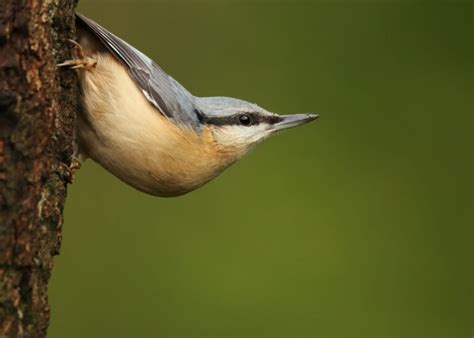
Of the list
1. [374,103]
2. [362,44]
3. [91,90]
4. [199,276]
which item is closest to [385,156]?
[374,103]

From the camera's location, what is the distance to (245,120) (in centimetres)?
366

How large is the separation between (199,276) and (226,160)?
3.18 feet

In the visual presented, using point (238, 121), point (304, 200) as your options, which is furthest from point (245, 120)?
point (304, 200)

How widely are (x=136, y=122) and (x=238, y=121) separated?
0.58 metres

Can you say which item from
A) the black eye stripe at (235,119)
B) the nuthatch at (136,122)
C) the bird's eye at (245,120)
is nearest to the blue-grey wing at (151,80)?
the nuthatch at (136,122)

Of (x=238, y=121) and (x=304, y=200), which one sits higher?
(x=238, y=121)

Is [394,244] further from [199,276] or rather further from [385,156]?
[199,276]

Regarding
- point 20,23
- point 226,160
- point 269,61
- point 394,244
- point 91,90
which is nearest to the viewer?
point 20,23

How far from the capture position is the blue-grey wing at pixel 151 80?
316 centimetres

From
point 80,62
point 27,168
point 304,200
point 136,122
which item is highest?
point 80,62

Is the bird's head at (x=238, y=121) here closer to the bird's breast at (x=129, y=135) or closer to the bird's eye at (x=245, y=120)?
the bird's eye at (x=245, y=120)

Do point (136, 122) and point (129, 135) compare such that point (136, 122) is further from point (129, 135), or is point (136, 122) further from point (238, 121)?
point (238, 121)

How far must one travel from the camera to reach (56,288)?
14.0 ft

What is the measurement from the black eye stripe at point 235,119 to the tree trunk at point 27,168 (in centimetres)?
116
